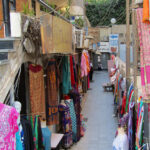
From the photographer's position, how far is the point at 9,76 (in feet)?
10.7

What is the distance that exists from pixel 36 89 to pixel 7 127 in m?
1.80

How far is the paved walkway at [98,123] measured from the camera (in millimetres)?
7172

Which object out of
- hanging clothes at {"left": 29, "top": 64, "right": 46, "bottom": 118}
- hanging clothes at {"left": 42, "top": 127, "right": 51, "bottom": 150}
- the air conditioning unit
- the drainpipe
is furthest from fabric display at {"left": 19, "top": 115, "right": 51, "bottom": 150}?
the air conditioning unit

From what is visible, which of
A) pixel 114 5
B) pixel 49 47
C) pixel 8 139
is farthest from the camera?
pixel 114 5

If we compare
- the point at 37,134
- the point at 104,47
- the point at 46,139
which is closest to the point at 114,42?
the point at 104,47

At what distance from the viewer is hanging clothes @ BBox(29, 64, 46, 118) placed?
441cm

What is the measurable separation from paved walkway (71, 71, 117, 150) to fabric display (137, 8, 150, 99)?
14.7 feet

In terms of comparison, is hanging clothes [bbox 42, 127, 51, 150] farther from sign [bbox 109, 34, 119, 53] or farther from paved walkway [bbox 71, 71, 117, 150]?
sign [bbox 109, 34, 119, 53]

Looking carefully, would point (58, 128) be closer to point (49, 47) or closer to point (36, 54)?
point (36, 54)

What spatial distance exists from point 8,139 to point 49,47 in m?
1.81

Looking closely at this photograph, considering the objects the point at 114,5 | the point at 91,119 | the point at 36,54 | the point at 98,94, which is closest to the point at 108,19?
the point at 114,5

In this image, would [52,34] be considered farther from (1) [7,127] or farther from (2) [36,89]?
(1) [7,127]

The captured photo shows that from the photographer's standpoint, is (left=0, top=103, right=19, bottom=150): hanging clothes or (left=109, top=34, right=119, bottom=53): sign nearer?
(left=0, top=103, right=19, bottom=150): hanging clothes

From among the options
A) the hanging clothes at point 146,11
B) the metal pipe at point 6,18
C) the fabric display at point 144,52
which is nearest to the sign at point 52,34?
the metal pipe at point 6,18
